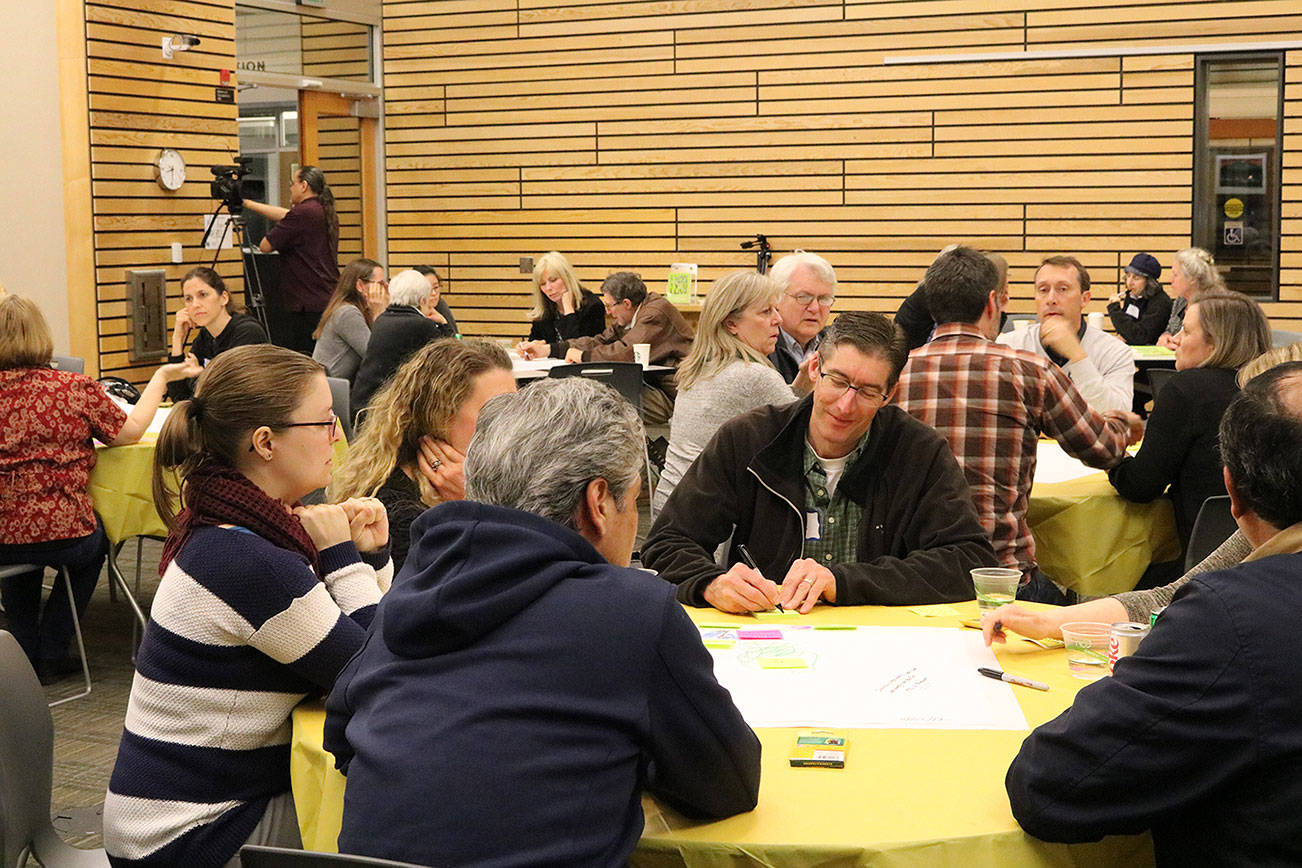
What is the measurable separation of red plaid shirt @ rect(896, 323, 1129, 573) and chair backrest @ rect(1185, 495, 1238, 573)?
1.38 ft

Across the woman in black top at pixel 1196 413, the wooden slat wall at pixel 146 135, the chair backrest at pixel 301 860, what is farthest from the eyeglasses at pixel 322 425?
the wooden slat wall at pixel 146 135

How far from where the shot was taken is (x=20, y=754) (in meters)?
2.19

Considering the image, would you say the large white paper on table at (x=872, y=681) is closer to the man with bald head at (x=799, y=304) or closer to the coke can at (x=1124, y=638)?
the coke can at (x=1124, y=638)

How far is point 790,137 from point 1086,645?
876 centimetres

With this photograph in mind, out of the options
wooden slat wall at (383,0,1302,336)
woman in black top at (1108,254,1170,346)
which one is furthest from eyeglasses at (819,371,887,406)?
wooden slat wall at (383,0,1302,336)

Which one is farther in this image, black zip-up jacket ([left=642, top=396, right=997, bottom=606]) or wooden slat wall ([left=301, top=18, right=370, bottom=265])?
wooden slat wall ([left=301, top=18, right=370, bottom=265])

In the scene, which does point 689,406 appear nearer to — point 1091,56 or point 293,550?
point 293,550

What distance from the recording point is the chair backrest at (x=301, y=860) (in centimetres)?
134

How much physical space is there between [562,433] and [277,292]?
8972 mm

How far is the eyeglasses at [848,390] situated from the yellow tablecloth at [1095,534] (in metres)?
1.37

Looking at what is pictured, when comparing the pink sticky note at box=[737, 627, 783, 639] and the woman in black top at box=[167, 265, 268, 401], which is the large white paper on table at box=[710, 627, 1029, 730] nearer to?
the pink sticky note at box=[737, 627, 783, 639]

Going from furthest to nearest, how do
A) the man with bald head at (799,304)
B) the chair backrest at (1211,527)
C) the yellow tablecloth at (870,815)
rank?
the man with bald head at (799,304)
the chair backrest at (1211,527)
the yellow tablecloth at (870,815)

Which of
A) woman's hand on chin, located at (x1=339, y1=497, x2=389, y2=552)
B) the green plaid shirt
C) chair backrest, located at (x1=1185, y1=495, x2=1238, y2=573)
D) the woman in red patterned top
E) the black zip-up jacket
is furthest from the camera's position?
the woman in red patterned top

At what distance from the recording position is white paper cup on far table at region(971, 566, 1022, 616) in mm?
2438
